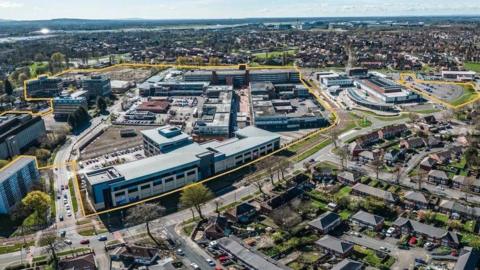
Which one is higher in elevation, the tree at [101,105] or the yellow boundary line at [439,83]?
the tree at [101,105]

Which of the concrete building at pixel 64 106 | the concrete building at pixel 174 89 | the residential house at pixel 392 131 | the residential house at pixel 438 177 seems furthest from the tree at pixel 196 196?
the concrete building at pixel 174 89

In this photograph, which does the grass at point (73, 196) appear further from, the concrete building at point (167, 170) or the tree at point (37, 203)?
the tree at point (37, 203)

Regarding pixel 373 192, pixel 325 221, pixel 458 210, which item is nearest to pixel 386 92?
pixel 373 192

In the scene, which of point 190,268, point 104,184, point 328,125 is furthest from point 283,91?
point 190,268

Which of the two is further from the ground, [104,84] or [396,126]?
[104,84]

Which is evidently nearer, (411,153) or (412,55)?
(411,153)

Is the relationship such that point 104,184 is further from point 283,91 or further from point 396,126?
point 283,91

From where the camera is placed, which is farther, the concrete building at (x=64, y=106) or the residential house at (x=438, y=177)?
the concrete building at (x=64, y=106)
